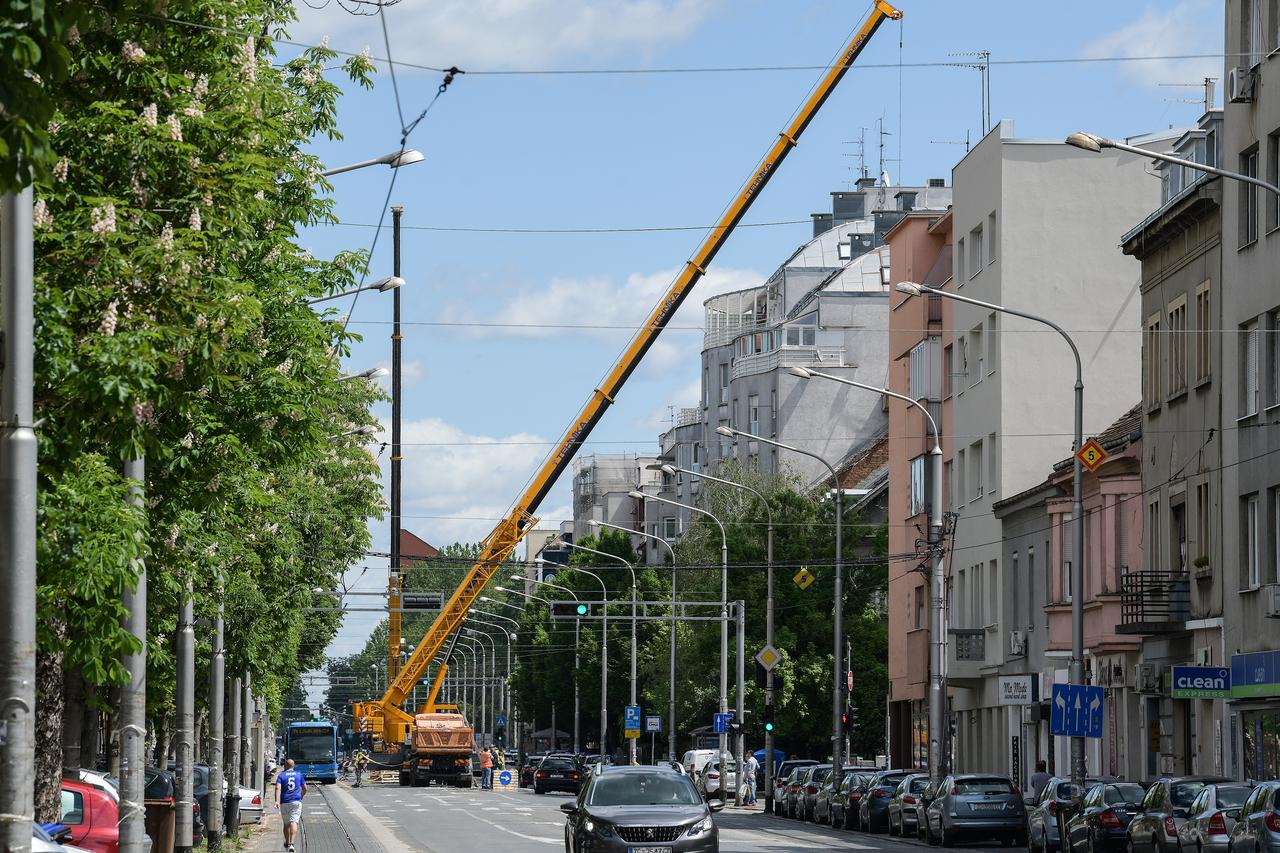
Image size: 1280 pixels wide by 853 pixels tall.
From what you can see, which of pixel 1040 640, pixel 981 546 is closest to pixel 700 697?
pixel 981 546

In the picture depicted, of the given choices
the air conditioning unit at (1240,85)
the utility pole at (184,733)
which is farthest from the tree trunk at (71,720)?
the air conditioning unit at (1240,85)

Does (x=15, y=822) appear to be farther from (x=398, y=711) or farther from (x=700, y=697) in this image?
(x=700, y=697)

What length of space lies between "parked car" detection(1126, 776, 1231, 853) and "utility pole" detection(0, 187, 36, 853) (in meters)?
19.0

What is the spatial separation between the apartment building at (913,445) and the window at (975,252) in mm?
2376

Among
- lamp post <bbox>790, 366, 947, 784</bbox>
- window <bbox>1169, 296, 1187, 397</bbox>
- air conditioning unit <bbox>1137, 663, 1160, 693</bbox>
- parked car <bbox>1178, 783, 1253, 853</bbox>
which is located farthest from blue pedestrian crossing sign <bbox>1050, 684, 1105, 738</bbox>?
window <bbox>1169, 296, 1187, 397</bbox>

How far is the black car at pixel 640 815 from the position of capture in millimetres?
24141

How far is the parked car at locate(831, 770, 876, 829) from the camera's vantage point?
49156 millimetres

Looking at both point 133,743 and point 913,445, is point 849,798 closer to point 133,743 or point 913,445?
point 913,445

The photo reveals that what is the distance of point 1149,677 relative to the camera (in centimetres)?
4316

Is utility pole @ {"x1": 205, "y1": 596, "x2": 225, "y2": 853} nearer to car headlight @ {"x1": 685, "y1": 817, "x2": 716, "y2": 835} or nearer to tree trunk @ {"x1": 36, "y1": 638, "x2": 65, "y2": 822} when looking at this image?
car headlight @ {"x1": 685, "y1": 817, "x2": 716, "y2": 835}

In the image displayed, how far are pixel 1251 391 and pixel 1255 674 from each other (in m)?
5.30

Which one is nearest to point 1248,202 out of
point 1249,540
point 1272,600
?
point 1249,540

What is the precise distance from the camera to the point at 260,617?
123 feet

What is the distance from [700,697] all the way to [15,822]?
7643 cm
